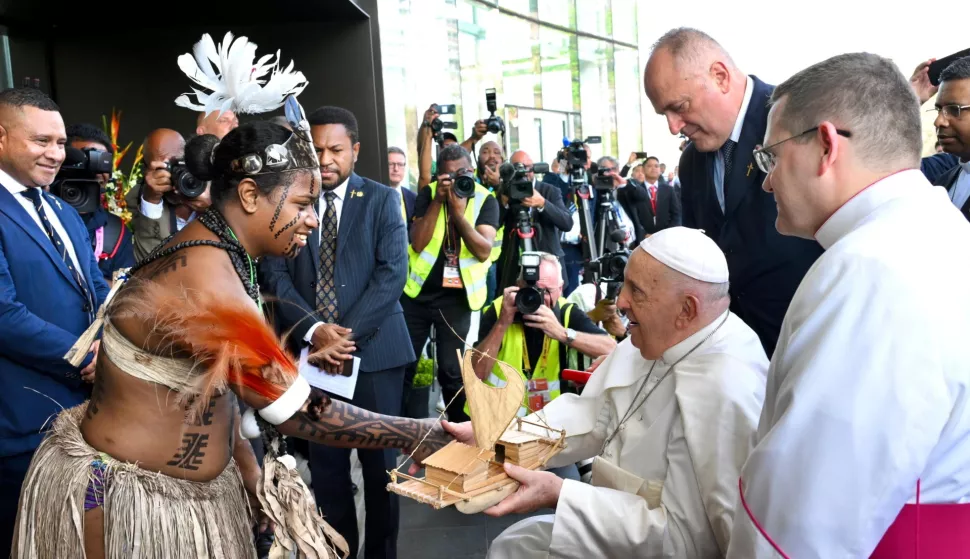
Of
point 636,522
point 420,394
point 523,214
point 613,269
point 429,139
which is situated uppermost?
point 429,139

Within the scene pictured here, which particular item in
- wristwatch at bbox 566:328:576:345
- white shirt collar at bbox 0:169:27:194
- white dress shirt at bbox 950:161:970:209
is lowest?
wristwatch at bbox 566:328:576:345

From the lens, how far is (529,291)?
3742 mm

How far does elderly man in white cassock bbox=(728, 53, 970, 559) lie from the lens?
4.16 ft

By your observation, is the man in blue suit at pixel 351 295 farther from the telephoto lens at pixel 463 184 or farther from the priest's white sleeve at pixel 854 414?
the priest's white sleeve at pixel 854 414

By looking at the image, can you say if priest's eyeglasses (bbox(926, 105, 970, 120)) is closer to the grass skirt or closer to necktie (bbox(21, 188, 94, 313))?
Answer: the grass skirt

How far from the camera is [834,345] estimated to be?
1.30 meters

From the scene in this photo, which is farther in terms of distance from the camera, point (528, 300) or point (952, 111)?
point (528, 300)

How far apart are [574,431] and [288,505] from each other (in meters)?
1.04

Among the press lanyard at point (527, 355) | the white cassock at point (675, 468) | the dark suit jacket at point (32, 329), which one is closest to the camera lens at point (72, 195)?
the dark suit jacket at point (32, 329)

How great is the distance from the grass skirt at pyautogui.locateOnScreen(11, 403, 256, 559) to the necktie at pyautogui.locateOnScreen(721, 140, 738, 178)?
1.99 meters

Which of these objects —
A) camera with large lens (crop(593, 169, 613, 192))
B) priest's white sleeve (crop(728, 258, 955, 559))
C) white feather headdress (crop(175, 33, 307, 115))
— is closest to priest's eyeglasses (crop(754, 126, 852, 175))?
priest's white sleeve (crop(728, 258, 955, 559))

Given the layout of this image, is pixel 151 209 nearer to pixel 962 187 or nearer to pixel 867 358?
pixel 867 358

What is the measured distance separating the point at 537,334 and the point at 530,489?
1.92 meters

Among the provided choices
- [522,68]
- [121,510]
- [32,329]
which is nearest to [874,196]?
[121,510]
